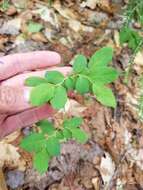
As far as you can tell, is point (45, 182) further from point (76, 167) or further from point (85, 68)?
point (85, 68)

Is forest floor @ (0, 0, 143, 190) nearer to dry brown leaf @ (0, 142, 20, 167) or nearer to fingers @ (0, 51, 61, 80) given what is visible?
dry brown leaf @ (0, 142, 20, 167)

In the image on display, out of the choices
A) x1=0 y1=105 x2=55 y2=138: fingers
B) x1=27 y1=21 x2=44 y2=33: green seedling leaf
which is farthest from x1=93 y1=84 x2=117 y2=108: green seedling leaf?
x1=27 y1=21 x2=44 y2=33: green seedling leaf

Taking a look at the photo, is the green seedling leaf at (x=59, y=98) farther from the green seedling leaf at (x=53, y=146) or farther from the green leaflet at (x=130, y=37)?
the green leaflet at (x=130, y=37)

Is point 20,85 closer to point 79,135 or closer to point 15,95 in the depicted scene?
point 15,95

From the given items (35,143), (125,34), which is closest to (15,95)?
(35,143)

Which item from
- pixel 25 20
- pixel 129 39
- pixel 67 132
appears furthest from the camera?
pixel 25 20

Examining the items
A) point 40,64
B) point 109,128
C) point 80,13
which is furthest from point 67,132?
point 80,13

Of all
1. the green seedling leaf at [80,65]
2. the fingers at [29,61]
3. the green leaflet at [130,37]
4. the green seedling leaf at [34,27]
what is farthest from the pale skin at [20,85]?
the green seedling leaf at [34,27]

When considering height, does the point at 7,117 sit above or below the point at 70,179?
above
